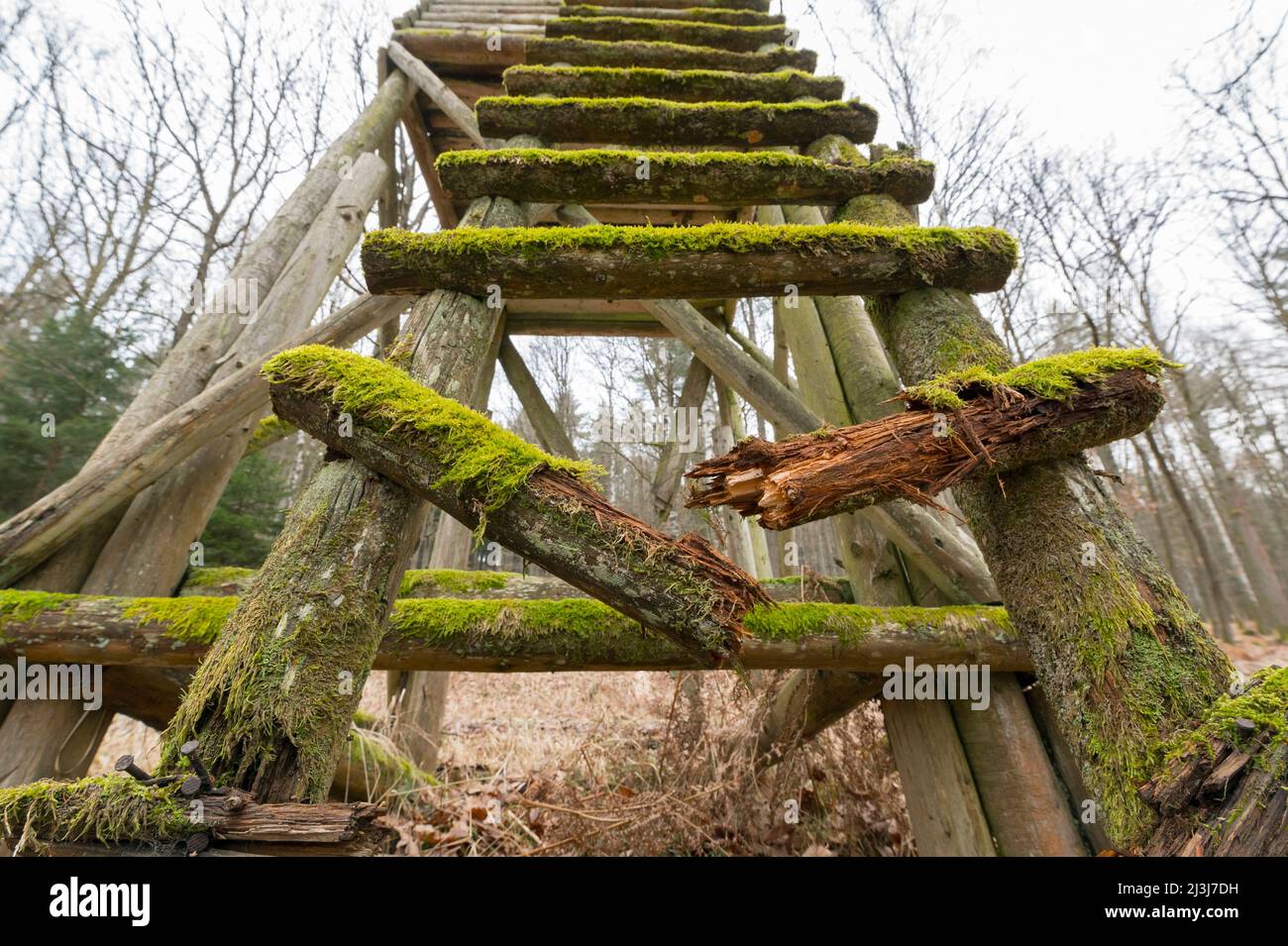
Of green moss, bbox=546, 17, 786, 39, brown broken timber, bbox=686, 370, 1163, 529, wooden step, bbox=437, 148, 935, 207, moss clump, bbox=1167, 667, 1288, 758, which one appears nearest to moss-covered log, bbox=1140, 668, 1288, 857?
moss clump, bbox=1167, 667, 1288, 758

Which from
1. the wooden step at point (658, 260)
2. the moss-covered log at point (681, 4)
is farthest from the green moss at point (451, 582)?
the moss-covered log at point (681, 4)

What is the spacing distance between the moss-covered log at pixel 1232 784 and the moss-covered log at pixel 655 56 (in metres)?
4.24

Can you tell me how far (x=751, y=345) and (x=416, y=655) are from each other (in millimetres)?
4216

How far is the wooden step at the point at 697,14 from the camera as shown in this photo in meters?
4.57

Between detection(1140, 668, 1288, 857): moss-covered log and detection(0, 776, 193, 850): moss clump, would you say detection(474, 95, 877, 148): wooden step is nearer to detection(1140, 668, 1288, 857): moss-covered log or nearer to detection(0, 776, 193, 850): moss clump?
detection(0, 776, 193, 850): moss clump

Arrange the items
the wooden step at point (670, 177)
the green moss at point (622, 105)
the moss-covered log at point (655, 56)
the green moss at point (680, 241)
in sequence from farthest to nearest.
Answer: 1. the moss-covered log at point (655, 56)
2. the green moss at point (622, 105)
3. the wooden step at point (670, 177)
4. the green moss at point (680, 241)

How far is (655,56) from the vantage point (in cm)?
378

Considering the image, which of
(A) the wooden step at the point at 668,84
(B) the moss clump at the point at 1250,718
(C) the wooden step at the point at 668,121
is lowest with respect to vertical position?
(B) the moss clump at the point at 1250,718

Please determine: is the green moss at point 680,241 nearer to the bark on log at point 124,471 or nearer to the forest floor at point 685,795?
the bark on log at point 124,471

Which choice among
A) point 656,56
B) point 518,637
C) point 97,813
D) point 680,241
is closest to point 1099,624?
point 680,241

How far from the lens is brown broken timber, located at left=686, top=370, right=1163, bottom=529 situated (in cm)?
133

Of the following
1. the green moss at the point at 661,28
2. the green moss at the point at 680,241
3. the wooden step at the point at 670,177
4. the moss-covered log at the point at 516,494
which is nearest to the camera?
the moss-covered log at the point at 516,494

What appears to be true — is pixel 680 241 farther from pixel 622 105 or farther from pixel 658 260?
pixel 622 105

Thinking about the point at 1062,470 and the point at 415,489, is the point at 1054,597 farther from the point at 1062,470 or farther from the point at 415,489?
the point at 415,489
